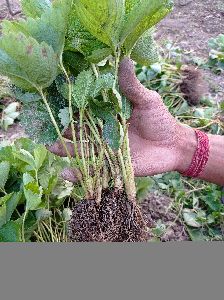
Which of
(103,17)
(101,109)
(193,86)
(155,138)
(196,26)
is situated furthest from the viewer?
(196,26)

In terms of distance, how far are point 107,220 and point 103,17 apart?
0.36 meters

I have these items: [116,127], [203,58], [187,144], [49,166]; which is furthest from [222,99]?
[116,127]

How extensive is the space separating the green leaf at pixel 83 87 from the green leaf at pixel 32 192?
0.19 m

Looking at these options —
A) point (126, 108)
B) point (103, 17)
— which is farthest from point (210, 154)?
point (103, 17)

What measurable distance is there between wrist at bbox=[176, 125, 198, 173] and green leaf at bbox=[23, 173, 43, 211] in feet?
1.10

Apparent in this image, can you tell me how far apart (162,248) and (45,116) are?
59 centimetres

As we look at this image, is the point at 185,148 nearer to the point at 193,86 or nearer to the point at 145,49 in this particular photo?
the point at 145,49

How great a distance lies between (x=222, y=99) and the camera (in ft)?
6.40

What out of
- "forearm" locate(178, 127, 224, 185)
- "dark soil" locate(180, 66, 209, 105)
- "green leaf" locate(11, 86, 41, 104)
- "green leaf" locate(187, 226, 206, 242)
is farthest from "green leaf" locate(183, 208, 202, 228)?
"green leaf" locate(11, 86, 41, 104)

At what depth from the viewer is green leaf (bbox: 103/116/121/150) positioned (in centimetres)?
83

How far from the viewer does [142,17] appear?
75 cm

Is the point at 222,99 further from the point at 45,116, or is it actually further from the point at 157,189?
the point at 45,116

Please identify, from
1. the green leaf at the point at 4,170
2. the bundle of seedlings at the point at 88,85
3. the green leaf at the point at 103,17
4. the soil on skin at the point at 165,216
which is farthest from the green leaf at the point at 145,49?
the soil on skin at the point at 165,216

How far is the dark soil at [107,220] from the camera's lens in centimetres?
88
